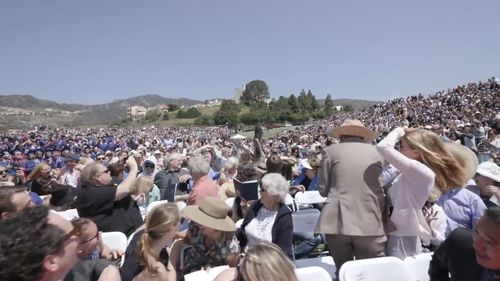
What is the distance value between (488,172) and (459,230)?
183 centimetres

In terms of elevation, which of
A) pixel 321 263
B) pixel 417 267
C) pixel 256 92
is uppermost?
pixel 256 92

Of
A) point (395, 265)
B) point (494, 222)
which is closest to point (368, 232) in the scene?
point (395, 265)

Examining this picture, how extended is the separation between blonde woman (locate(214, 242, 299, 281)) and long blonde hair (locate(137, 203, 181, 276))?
30.1 inches

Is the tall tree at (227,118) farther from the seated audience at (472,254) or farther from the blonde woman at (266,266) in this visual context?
the blonde woman at (266,266)

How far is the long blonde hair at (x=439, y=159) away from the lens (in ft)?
9.05

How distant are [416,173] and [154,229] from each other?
1853mm

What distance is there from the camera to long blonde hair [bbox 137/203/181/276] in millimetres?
2449

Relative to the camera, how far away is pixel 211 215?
2881 millimetres

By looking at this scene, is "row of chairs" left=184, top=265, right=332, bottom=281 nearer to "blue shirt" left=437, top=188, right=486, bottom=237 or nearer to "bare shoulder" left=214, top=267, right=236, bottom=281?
"bare shoulder" left=214, top=267, right=236, bottom=281

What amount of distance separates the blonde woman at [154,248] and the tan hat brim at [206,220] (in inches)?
A: 9.0

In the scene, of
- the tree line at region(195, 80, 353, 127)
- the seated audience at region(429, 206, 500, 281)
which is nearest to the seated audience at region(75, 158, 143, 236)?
the seated audience at region(429, 206, 500, 281)

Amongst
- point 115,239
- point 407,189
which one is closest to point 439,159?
point 407,189

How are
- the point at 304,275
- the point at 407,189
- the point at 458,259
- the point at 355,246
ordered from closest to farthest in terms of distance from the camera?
the point at 458,259 → the point at 304,275 → the point at 407,189 → the point at 355,246

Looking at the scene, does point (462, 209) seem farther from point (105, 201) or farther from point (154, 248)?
point (105, 201)
